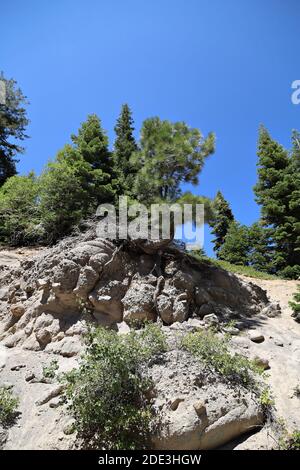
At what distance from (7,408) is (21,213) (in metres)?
8.43

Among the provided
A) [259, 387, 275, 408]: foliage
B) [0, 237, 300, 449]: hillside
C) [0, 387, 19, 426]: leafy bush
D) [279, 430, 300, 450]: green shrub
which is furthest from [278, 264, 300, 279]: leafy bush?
[0, 387, 19, 426]: leafy bush

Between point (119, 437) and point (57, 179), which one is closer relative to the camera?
point (119, 437)

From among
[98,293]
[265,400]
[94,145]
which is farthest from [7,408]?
[94,145]

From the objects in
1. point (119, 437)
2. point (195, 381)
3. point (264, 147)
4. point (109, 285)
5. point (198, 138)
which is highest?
point (264, 147)

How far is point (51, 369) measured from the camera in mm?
6363

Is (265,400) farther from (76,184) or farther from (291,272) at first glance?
(291,272)

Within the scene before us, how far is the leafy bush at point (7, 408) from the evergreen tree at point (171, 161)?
607 centimetres

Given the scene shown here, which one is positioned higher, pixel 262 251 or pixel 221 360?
pixel 262 251

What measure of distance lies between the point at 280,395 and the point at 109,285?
4469mm

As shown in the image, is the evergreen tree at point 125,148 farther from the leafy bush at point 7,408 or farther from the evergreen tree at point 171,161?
the leafy bush at point 7,408

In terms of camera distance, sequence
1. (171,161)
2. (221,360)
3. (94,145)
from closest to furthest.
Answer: (221,360), (171,161), (94,145)

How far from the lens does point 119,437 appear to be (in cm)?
452

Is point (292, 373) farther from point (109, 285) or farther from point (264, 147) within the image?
point (264, 147)

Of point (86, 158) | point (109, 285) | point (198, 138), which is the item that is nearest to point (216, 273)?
point (109, 285)
